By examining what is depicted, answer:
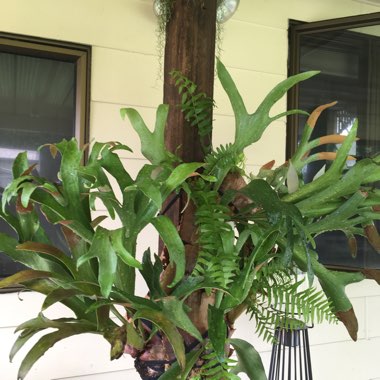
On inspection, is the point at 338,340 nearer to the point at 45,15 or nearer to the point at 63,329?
the point at 63,329

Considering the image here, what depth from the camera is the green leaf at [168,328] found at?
0.67 meters

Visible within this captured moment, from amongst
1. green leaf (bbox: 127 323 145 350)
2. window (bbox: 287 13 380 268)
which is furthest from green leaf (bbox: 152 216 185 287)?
window (bbox: 287 13 380 268)

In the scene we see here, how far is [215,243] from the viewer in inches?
28.1

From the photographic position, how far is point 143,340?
75 centimetres

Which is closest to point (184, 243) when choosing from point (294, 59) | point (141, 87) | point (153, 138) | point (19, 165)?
point (153, 138)

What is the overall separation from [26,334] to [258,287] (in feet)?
1.28

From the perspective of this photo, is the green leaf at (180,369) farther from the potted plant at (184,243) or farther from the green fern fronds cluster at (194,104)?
the green fern fronds cluster at (194,104)

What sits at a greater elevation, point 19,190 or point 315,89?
point 315,89

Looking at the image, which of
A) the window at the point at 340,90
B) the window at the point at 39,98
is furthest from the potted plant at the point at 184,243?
the window at the point at 340,90

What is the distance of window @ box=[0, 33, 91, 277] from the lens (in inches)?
61.4

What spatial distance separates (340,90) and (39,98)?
1.23m

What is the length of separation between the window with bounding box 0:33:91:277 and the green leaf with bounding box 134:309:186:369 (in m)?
1.02

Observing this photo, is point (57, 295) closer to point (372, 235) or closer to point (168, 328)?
point (168, 328)

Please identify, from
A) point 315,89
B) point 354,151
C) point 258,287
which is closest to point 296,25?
point 315,89
